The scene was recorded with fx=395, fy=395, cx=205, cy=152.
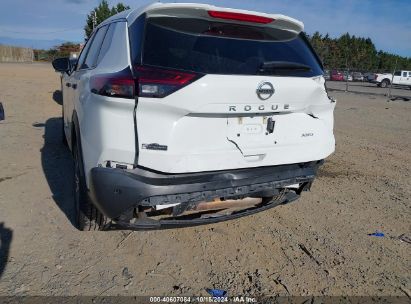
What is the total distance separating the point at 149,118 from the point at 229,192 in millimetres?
828

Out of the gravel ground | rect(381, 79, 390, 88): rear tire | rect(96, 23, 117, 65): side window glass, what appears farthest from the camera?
rect(381, 79, 390, 88): rear tire

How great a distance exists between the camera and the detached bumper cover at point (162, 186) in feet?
8.68

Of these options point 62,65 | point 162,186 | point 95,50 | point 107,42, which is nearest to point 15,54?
point 62,65

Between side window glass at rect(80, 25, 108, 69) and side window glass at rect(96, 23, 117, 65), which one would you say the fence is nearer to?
side window glass at rect(80, 25, 108, 69)

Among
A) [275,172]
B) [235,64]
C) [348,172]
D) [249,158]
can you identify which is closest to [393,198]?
[348,172]

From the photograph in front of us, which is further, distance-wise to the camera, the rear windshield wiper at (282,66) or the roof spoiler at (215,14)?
the rear windshield wiper at (282,66)

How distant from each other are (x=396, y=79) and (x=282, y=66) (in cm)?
3867

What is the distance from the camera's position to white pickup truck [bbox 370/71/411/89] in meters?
36.6

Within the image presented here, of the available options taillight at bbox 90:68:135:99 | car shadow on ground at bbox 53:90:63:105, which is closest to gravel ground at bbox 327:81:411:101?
car shadow on ground at bbox 53:90:63:105

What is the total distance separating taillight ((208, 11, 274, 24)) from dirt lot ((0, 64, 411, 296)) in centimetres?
193

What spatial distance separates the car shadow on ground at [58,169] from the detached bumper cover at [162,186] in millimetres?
1372

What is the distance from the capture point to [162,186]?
2.69 metres

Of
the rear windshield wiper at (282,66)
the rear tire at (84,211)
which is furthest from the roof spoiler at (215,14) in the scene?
the rear tire at (84,211)

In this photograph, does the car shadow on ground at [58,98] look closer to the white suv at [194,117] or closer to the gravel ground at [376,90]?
the white suv at [194,117]
